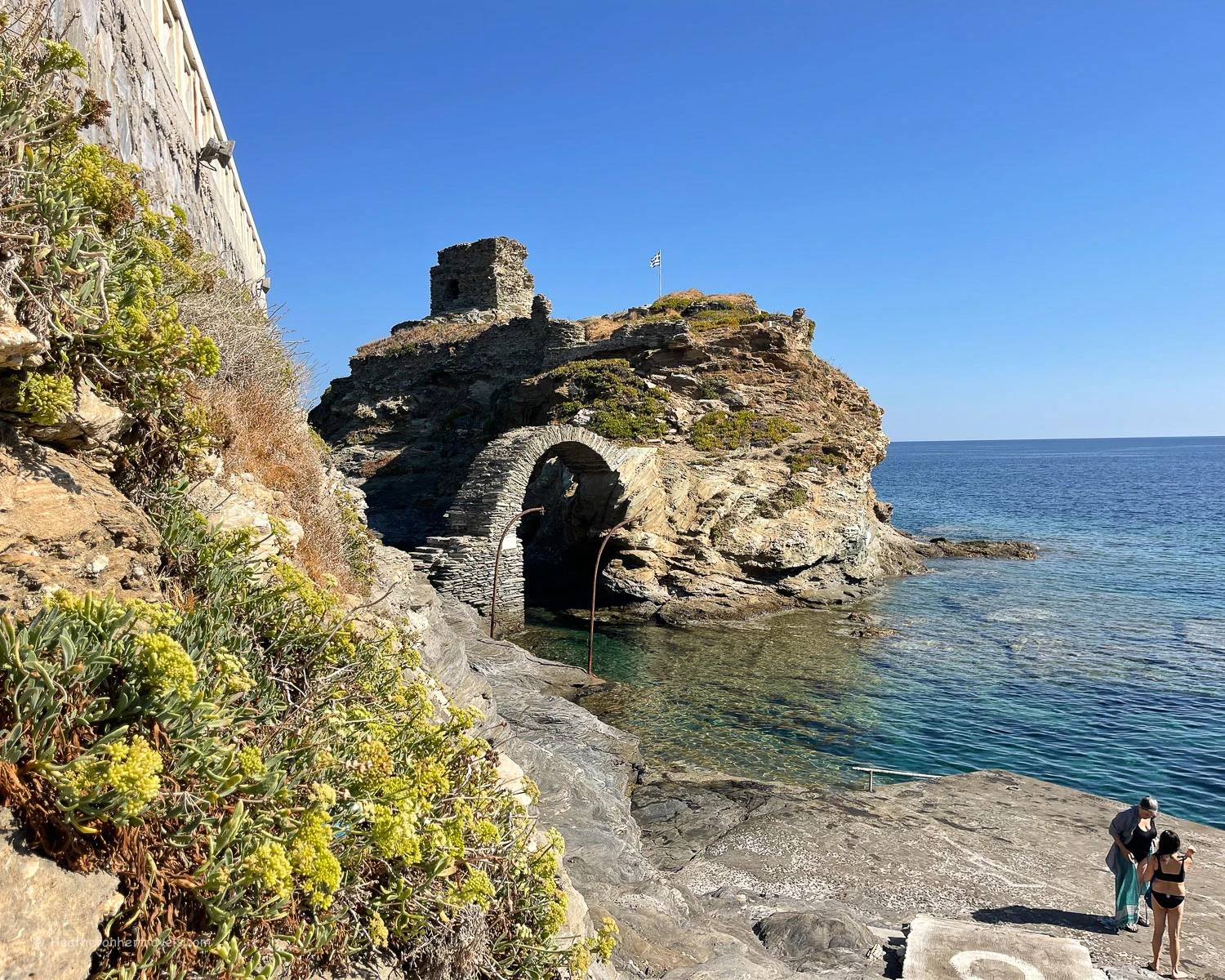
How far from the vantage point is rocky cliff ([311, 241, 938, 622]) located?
26625mm

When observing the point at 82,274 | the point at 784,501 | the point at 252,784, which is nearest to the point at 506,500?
the point at 784,501

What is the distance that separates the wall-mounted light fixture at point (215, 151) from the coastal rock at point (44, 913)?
A: 8.31 m

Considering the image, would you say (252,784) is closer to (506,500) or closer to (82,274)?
(82,274)

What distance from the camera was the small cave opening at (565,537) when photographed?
26.9 meters

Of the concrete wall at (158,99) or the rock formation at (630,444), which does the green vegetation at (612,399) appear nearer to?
the rock formation at (630,444)

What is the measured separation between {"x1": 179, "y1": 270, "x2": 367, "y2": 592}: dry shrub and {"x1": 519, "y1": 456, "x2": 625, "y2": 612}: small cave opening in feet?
59.9

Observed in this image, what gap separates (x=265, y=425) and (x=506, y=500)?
17416mm

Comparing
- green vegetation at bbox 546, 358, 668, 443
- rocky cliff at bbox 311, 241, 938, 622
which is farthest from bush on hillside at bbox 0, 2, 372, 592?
green vegetation at bbox 546, 358, 668, 443

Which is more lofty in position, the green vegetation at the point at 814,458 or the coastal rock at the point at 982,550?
the green vegetation at the point at 814,458

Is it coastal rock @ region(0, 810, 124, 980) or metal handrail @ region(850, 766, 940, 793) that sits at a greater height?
coastal rock @ region(0, 810, 124, 980)

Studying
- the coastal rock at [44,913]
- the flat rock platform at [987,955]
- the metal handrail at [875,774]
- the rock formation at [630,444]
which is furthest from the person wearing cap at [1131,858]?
the rock formation at [630,444]

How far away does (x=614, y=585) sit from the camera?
25328 mm

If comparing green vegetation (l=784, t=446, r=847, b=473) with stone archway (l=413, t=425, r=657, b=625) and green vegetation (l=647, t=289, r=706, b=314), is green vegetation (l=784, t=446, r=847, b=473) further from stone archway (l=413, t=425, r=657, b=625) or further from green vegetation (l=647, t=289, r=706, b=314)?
green vegetation (l=647, t=289, r=706, b=314)

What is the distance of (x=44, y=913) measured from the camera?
81.6 inches
